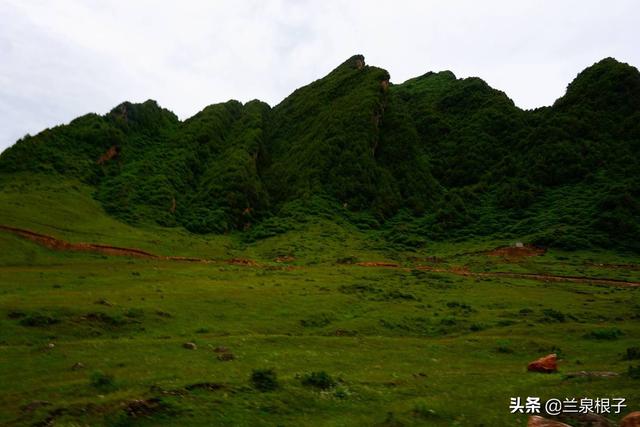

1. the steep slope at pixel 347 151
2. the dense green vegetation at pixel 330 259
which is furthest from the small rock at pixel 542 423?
the steep slope at pixel 347 151

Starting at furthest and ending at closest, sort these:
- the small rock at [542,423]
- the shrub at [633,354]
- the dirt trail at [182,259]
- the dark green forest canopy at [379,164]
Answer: the dark green forest canopy at [379,164], the dirt trail at [182,259], the shrub at [633,354], the small rock at [542,423]

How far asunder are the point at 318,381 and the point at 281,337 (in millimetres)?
11494

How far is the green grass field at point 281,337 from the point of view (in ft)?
44.1

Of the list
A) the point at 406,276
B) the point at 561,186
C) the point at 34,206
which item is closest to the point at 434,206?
the point at 561,186

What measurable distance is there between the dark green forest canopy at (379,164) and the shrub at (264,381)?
226 ft

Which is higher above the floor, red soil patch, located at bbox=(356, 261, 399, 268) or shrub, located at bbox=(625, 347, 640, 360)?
red soil patch, located at bbox=(356, 261, 399, 268)

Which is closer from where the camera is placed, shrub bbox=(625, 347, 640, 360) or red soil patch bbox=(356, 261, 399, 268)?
shrub bbox=(625, 347, 640, 360)

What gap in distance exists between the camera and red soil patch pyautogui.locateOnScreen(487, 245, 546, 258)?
75.3 m

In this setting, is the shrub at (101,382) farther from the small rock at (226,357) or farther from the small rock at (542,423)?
the small rock at (542,423)

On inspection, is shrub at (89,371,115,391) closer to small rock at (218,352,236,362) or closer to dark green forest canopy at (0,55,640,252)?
small rock at (218,352,236,362)

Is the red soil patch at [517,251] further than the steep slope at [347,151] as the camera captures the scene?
No

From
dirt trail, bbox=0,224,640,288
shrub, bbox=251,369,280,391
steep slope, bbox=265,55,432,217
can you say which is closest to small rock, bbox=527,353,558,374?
shrub, bbox=251,369,280,391

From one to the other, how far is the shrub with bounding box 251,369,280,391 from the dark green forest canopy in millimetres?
68952

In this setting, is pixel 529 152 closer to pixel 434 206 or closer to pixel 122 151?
pixel 434 206
